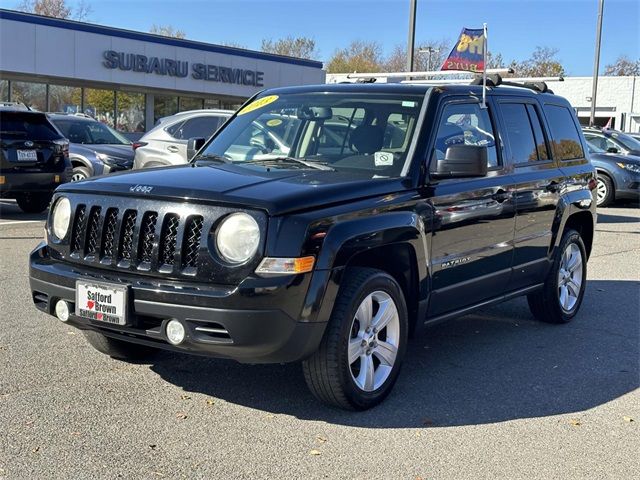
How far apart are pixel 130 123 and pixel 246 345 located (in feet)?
91.2

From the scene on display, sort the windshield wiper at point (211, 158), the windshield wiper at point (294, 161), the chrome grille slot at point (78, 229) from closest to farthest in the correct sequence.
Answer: the chrome grille slot at point (78, 229)
the windshield wiper at point (294, 161)
the windshield wiper at point (211, 158)

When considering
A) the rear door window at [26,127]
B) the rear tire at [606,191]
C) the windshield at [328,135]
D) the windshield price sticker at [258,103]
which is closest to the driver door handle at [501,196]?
the windshield at [328,135]

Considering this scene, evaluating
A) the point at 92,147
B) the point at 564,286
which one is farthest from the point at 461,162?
the point at 92,147

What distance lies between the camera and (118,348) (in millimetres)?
5340

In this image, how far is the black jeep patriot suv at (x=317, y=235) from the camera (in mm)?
4117

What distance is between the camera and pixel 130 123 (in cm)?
3059

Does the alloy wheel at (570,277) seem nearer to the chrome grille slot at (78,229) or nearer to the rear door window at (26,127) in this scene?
the chrome grille slot at (78,229)

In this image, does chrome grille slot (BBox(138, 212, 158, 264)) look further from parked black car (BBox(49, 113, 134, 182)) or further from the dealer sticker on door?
parked black car (BBox(49, 113, 134, 182))

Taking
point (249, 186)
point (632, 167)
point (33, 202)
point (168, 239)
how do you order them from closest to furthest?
point (168, 239)
point (249, 186)
point (33, 202)
point (632, 167)

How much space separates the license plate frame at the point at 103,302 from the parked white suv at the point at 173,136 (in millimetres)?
7497

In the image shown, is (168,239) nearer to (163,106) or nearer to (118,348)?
(118,348)

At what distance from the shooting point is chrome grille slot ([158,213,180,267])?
424 cm

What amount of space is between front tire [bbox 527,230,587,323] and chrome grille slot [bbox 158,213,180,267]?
3.69 metres

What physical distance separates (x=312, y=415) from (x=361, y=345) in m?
0.48
